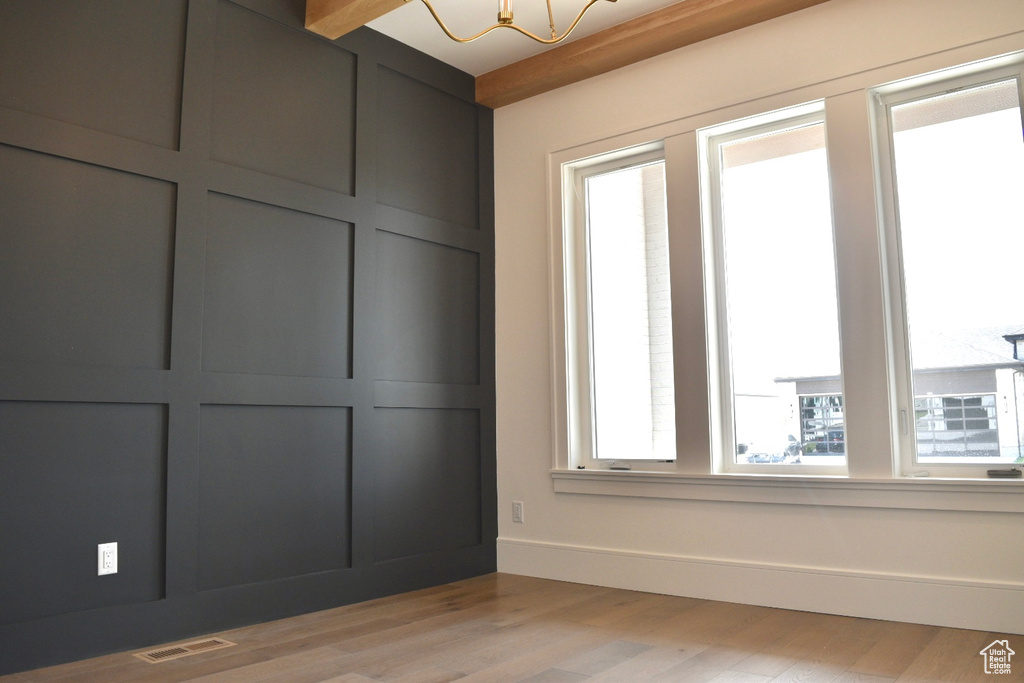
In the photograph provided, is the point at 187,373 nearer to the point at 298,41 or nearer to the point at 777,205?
the point at 298,41

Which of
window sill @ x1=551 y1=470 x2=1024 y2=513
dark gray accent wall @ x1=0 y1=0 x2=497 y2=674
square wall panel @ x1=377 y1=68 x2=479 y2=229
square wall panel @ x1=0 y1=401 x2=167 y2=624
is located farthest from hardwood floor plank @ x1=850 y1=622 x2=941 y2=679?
square wall panel @ x1=377 y1=68 x2=479 y2=229

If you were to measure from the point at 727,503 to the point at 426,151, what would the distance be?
2.27m

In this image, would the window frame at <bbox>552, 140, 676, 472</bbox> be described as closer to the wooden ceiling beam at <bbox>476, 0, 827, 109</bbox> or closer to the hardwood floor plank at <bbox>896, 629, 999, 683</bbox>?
the wooden ceiling beam at <bbox>476, 0, 827, 109</bbox>

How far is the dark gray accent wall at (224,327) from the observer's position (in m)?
2.55

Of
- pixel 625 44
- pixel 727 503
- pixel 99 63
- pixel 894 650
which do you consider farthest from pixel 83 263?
pixel 894 650

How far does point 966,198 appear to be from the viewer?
3.00m

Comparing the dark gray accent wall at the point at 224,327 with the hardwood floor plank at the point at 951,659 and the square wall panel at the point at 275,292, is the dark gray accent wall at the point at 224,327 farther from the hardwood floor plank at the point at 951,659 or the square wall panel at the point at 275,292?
the hardwood floor plank at the point at 951,659

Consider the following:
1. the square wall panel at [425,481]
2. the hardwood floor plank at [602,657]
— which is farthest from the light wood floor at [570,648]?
the square wall panel at [425,481]

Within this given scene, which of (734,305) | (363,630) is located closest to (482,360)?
(734,305)

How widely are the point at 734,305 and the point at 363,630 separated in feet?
Result: 6.92

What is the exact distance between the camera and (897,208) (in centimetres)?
312

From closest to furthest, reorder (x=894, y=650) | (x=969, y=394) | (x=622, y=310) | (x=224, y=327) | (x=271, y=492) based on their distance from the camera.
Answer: (x=894, y=650) < (x=969, y=394) < (x=224, y=327) < (x=271, y=492) < (x=622, y=310)

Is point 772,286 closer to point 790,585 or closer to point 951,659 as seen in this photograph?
point 790,585

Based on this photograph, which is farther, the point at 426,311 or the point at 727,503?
the point at 426,311
